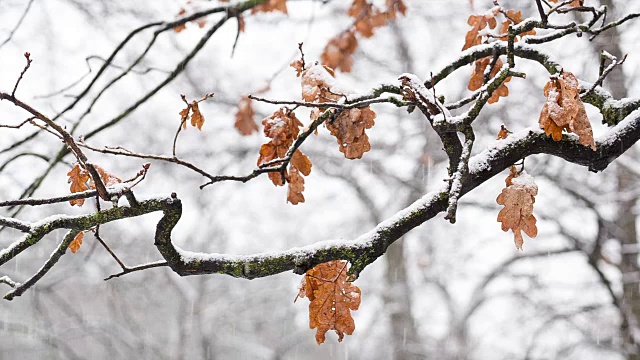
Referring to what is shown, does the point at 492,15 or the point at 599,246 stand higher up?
the point at 599,246

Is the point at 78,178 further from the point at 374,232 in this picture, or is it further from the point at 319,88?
the point at 374,232

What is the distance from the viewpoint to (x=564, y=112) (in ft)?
5.79

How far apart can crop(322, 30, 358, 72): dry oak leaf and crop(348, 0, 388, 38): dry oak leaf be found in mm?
393

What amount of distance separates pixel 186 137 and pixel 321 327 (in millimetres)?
11109

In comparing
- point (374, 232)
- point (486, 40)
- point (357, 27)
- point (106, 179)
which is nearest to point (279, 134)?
point (374, 232)

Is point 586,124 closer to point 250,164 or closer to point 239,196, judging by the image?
point 250,164

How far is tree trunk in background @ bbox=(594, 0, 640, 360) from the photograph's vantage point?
6898 millimetres

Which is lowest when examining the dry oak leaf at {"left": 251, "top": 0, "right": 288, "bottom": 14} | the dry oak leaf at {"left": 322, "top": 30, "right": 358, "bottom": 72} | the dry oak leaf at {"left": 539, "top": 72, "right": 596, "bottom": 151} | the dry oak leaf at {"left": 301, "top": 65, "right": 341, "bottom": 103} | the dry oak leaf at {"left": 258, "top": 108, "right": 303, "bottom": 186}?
the dry oak leaf at {"left": 539, "top": 72, "right": 596, "bottom": 151}

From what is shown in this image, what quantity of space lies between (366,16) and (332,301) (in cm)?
322

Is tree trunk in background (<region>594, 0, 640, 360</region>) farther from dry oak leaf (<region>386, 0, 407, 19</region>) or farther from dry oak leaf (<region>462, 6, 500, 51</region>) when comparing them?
dry oak leaf (<region>462, 6, 500, 51</region>)

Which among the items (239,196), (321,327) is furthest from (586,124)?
(239,196)

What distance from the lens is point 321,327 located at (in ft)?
6.32

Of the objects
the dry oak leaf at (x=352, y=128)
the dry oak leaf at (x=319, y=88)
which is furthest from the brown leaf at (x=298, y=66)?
the dry oak leaf at (x=352, y=128)

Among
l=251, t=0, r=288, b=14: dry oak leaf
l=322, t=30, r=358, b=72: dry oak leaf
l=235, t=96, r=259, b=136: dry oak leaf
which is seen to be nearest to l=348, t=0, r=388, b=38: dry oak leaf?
l=322, t=30, r=358, b=72: dry oak leaf
